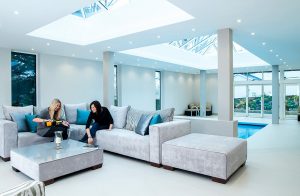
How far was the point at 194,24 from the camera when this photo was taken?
4336 millimetres

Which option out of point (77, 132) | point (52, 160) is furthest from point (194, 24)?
point (52, 160)

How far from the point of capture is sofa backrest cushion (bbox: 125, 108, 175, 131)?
410cm

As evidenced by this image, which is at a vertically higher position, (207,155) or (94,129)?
(94,129)

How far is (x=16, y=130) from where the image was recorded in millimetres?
3941

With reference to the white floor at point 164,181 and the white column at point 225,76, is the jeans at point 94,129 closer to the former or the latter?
the white floor at point 164,181

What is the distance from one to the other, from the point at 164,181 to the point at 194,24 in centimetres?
313

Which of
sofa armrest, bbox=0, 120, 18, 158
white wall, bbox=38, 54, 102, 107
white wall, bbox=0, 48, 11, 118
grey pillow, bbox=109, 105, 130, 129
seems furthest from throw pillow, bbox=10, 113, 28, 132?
white wall, bbox=38, 54, 102, 107

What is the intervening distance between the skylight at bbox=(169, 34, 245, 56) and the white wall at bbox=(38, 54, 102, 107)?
143 inches

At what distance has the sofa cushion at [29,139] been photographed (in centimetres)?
393

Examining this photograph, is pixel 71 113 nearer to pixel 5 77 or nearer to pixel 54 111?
pixel 54 111

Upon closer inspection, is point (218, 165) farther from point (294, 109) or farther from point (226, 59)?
point (294, 109)

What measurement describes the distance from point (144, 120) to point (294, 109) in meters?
10.9

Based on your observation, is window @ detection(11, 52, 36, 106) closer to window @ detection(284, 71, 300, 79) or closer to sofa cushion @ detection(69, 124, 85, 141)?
sofa cushion @ detection(69, 124, 85, 141)

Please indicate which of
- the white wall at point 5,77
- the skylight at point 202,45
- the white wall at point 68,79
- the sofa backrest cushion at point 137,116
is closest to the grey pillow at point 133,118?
the sofa backrest cushion at point 137,116
